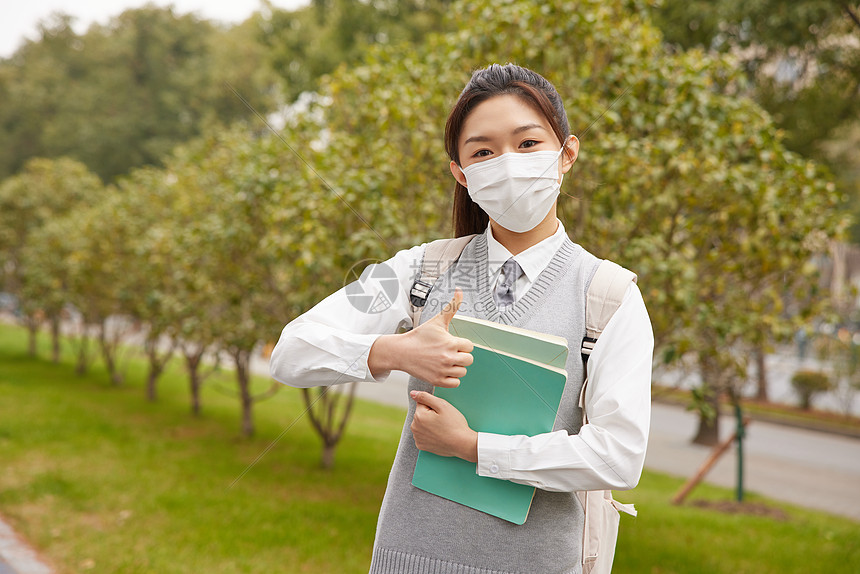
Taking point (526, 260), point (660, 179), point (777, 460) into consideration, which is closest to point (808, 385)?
point (777, 460)

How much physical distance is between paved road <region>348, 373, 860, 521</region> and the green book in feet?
22.6

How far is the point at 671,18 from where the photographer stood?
8664mm

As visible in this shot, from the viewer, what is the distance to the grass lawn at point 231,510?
4617 millimetres

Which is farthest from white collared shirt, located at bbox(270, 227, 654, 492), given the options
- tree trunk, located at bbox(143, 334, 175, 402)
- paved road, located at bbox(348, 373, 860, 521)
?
tree trunk, located at bbox(143, 334, 175, 402)

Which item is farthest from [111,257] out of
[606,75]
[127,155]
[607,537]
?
[127,155]

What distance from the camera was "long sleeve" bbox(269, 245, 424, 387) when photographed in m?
1.36

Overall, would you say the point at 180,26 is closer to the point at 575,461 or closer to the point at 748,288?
the point at 748,288

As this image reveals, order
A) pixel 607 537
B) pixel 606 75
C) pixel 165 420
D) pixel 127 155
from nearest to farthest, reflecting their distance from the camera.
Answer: pixel 607 537
pixel 606 75
pixel 165 420
pixel 127 155

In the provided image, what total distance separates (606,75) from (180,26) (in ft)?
104

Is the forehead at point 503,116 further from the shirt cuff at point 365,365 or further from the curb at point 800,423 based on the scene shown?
the curb at point 800,423

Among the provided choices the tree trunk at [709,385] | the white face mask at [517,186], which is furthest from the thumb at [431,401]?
the tree trunk at [709,385]

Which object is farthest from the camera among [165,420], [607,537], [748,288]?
[165,420]

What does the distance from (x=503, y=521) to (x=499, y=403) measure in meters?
0.25

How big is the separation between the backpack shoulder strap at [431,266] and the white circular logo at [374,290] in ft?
0.16
